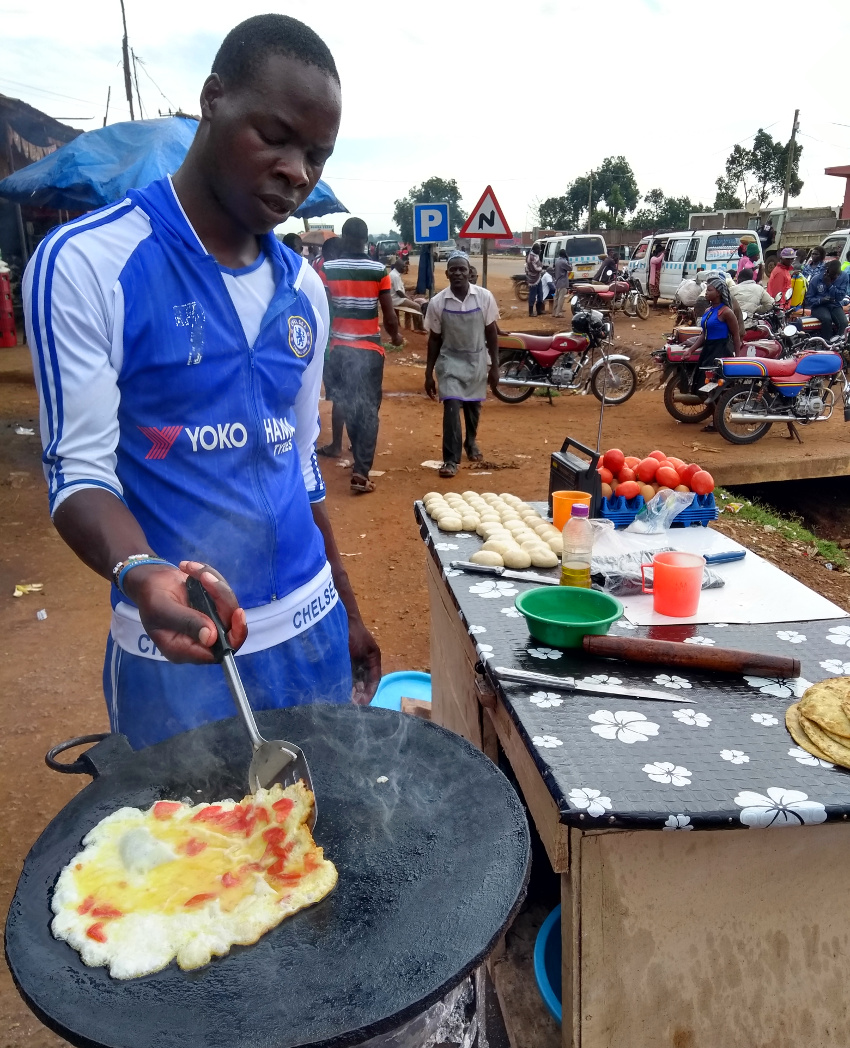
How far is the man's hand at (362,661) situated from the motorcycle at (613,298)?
63.8 feet

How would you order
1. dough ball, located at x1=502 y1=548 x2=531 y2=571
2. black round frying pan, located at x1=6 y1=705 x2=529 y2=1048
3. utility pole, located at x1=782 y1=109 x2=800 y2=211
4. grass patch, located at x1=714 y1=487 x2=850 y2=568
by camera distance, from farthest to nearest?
utility pole, located at x1=782 y1=109 x2=800 y2=211, grass patch, located at x1=714 y1=487 x2=850 y2=568, dough ball, located at x1=502 y1=548 x2=531 y2=571, black round frying pan, located at x1=6 y1=705 x2=529 y2=1048

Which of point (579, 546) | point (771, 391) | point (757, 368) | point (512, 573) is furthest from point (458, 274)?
point (579, 546)

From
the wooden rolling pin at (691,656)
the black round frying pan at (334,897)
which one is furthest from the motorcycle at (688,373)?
the black round frying pan at (334,897)

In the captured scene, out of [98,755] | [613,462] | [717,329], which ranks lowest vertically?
[98,755]

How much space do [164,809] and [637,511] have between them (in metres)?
2.35

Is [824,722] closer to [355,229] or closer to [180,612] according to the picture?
[180,612]

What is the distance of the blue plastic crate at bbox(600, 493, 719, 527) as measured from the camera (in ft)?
10.5

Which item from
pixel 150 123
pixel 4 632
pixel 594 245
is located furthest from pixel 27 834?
pixel 594 245

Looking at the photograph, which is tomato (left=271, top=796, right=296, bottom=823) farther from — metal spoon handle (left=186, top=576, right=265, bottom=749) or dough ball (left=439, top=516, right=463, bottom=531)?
Answer: dough ball (left=439, top=516, right=463, bottom=531)

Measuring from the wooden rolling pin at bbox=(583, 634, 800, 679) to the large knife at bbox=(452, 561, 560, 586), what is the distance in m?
0.60

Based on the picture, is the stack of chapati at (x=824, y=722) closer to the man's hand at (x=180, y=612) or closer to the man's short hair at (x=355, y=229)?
the man's hand at (x=180, y=612)

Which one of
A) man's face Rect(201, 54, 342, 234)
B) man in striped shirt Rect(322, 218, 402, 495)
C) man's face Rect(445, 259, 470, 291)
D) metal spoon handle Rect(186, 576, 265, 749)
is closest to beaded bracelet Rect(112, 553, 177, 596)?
metal spoon handle Rect(186, 576, 265, 749)

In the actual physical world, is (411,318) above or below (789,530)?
above

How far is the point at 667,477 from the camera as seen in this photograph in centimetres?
325
